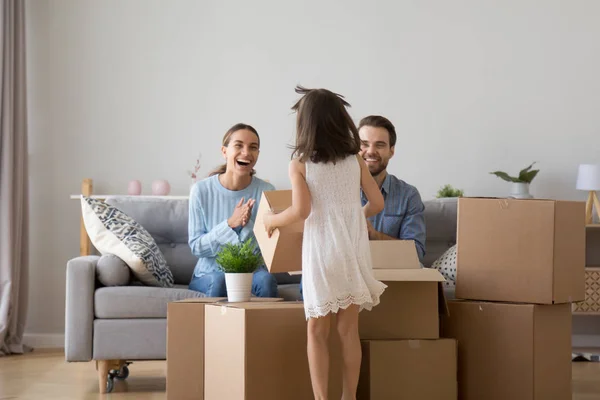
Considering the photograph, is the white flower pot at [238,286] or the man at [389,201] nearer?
the white flower pot at [238,286]

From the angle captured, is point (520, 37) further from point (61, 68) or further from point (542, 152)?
point (61, 68)

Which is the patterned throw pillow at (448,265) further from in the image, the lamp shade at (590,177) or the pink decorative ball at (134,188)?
the pink decorative ball at (134,188)

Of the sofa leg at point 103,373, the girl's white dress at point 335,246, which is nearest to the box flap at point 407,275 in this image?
the girl's white dress at point 335,246

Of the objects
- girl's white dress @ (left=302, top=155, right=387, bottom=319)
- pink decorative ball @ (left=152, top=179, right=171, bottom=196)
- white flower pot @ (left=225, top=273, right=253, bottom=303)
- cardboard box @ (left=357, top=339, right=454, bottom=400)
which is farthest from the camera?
pink decorative ball @ (left=152, top=179, right=171, bottom=196)

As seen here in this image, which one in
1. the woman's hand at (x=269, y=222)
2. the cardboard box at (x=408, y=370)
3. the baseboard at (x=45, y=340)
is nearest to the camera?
the woman's hand at (x=269, y=222)

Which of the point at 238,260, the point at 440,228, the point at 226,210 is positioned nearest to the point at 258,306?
the point at 238,260

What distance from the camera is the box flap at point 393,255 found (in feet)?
9.23

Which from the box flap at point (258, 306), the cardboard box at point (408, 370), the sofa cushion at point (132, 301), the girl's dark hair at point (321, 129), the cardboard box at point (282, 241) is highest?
the girl's dark hair at point (321, 129)

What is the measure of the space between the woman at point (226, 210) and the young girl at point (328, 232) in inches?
31.0

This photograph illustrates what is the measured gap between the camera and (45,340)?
515cm

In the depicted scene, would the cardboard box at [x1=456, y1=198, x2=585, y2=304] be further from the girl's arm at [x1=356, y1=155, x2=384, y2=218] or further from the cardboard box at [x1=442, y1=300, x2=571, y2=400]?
the girl's arm at [x1=356, y1=155, x2=384, y2=218]

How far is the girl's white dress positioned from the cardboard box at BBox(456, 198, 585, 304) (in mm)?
501

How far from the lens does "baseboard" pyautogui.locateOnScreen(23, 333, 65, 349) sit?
5.14 m

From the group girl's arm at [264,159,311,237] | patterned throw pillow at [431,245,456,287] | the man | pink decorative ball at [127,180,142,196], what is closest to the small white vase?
patterned throw pillow at [431,245,456,287]
